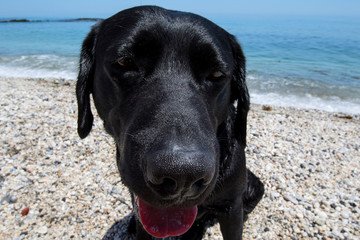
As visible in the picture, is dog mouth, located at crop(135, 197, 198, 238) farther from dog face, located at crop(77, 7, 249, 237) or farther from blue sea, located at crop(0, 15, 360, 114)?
blue sea, located at crop(0, 15, 360, 114)

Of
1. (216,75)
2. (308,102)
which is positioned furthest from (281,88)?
(216,75)

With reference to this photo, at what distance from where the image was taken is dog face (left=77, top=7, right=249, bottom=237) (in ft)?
3.92

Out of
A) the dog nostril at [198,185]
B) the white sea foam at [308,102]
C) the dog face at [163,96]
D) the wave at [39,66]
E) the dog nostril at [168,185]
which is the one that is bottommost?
the wave at [39,66]

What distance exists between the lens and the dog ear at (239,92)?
2217 mm

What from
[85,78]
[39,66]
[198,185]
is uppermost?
[85,78]

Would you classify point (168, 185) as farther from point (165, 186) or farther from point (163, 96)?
point (163, 96)

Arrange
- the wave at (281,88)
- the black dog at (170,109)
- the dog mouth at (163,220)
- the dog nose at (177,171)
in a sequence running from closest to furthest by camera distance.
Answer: the dog nose at (177,171), the black dog at (170,109), the dog mouth at (163,220), the wave at (281,88)

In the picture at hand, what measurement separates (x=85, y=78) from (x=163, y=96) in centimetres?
87

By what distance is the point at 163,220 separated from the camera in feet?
5.02

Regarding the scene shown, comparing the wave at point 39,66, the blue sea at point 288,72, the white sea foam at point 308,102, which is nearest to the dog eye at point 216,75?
the blue sea at point 288,72

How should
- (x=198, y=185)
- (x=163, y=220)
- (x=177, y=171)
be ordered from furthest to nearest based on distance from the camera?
(x=163, y=220) < (x=198, y=185) < (x=177, y=171)

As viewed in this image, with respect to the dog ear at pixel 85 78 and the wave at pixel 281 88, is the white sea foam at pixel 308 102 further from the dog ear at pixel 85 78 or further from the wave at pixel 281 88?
the dog ear at pixel 85 78

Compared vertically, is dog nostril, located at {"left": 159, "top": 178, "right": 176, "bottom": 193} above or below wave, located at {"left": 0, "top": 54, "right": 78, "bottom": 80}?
above

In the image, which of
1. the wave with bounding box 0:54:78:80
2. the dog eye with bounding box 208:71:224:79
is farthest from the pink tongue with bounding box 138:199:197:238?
the wave with bounding box 0:54:78:80
